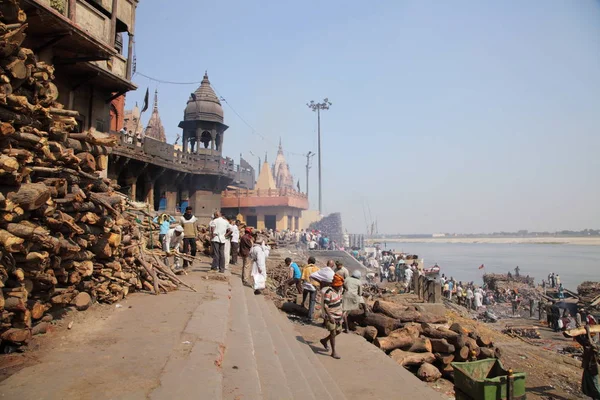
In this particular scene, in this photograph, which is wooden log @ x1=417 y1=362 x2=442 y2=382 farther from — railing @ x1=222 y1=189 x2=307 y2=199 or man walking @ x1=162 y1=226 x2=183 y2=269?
railing @ x1=222 y1=189 x2=307 y2=199

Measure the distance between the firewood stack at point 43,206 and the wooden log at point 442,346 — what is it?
6.60 metres

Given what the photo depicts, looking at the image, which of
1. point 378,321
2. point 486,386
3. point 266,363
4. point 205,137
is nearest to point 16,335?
point 266,363

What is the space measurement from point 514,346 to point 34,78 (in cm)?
→ 1392

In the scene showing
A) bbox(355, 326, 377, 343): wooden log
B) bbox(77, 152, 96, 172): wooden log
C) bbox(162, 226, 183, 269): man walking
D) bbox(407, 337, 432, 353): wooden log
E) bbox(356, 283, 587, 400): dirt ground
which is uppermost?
bbox(77, 152, 96, 172): wooden log

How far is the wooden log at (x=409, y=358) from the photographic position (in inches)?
328

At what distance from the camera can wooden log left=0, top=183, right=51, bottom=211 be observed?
15.1ft

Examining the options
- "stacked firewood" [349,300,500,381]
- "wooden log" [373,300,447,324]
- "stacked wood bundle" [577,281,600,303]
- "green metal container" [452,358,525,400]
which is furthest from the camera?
"stacked wood bundle" [577,281,600,303]

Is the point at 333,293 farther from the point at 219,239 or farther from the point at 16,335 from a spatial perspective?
the point at 16,335

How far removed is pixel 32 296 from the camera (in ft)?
17.0

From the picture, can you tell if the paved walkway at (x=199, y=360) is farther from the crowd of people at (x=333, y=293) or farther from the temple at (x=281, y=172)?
the temple at (x=281, y=172)

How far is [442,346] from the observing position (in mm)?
8773

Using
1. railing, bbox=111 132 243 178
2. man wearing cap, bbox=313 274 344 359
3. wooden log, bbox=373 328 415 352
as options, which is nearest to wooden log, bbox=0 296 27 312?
man wearing cap, bbox=313 274 344 359

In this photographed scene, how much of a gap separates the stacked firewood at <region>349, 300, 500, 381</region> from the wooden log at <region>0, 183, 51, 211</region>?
23.1ft

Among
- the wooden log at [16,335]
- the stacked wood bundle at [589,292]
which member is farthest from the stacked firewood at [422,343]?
the stacked wood bundle at [589,292]
